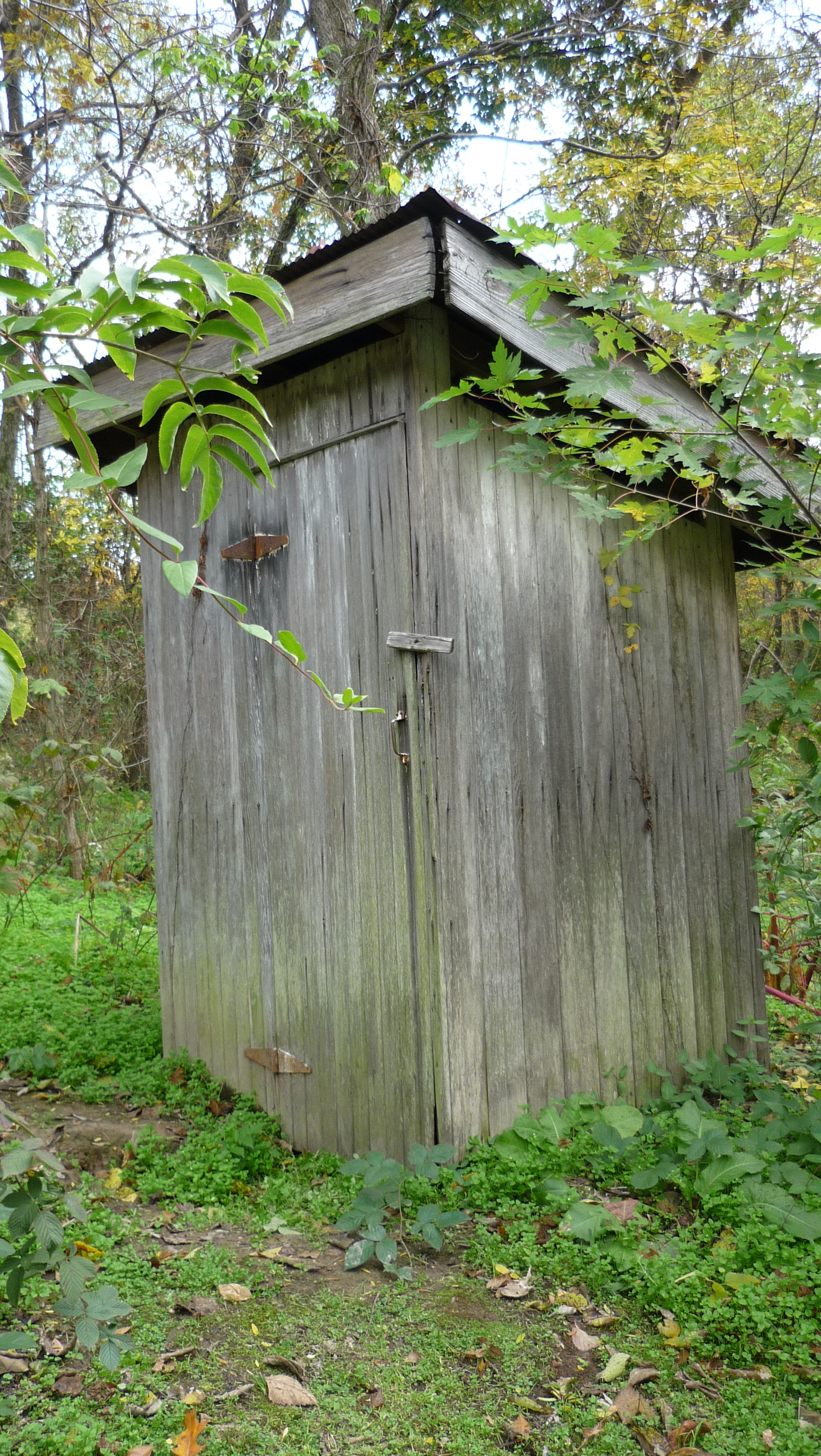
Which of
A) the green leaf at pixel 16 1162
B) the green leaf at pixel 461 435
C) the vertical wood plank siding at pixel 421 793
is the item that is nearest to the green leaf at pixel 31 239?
the green leaf at pixel 16 1162

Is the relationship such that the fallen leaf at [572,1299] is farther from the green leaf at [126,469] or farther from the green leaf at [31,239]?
the green leaf at [31,239]

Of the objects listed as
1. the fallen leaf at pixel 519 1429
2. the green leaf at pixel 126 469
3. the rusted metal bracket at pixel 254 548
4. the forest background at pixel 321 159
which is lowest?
the fallen leaf at pixel 519 1429

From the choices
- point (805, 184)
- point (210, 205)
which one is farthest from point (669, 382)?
point (805, 184)

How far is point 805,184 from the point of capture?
907cm

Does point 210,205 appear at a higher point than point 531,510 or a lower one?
higher

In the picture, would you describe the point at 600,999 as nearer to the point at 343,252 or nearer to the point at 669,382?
the point at 669,382

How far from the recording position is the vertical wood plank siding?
306cm

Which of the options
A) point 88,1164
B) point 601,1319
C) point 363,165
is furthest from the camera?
point 363,165

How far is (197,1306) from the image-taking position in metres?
2.47

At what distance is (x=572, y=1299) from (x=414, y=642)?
195 centimetres

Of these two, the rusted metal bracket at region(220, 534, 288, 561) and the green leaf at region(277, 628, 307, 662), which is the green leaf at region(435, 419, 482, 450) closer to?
the rusted metal bracket at region(220, 534, 288, 561)

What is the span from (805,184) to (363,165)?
16.4 feet

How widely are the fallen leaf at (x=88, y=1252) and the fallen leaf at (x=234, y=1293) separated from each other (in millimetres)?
354

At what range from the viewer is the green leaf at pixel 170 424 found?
100 centimetres
